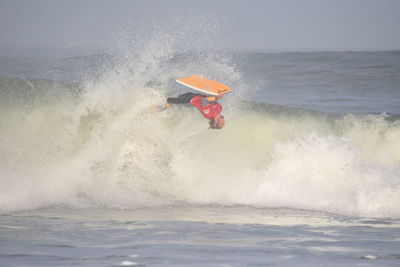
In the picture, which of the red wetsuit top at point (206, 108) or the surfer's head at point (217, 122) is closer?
the red wetsuit top at point (206, 108)

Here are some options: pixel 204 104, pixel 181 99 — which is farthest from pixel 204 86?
pixel 181 99

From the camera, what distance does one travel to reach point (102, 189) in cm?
894

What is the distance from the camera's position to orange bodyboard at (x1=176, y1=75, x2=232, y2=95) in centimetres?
781

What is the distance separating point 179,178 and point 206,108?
2218 millimetres

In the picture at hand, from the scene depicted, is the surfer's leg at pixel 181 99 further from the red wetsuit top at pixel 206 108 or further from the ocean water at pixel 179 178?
the ocean water at pixel 179 178

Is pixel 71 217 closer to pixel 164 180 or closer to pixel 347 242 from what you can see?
pixel 164 180

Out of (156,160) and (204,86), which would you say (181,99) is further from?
(156,160)

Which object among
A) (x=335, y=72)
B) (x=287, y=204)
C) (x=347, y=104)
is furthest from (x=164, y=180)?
(x=335, y=72)

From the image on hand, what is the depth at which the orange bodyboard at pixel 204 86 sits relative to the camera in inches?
307

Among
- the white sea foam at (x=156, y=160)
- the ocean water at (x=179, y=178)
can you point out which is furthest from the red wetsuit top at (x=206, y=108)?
the white sea foam at (x=156, y=160)

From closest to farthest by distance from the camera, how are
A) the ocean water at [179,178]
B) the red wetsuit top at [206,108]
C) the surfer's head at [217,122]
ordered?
the ocean water at [179,178] → the red wetsuit top at [206,108] → the surfer's head at [217,122]

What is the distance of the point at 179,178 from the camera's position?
9.72 meters

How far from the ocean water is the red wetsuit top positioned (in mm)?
1378

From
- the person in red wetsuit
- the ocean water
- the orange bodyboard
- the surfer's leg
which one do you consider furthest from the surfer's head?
the ocean water
